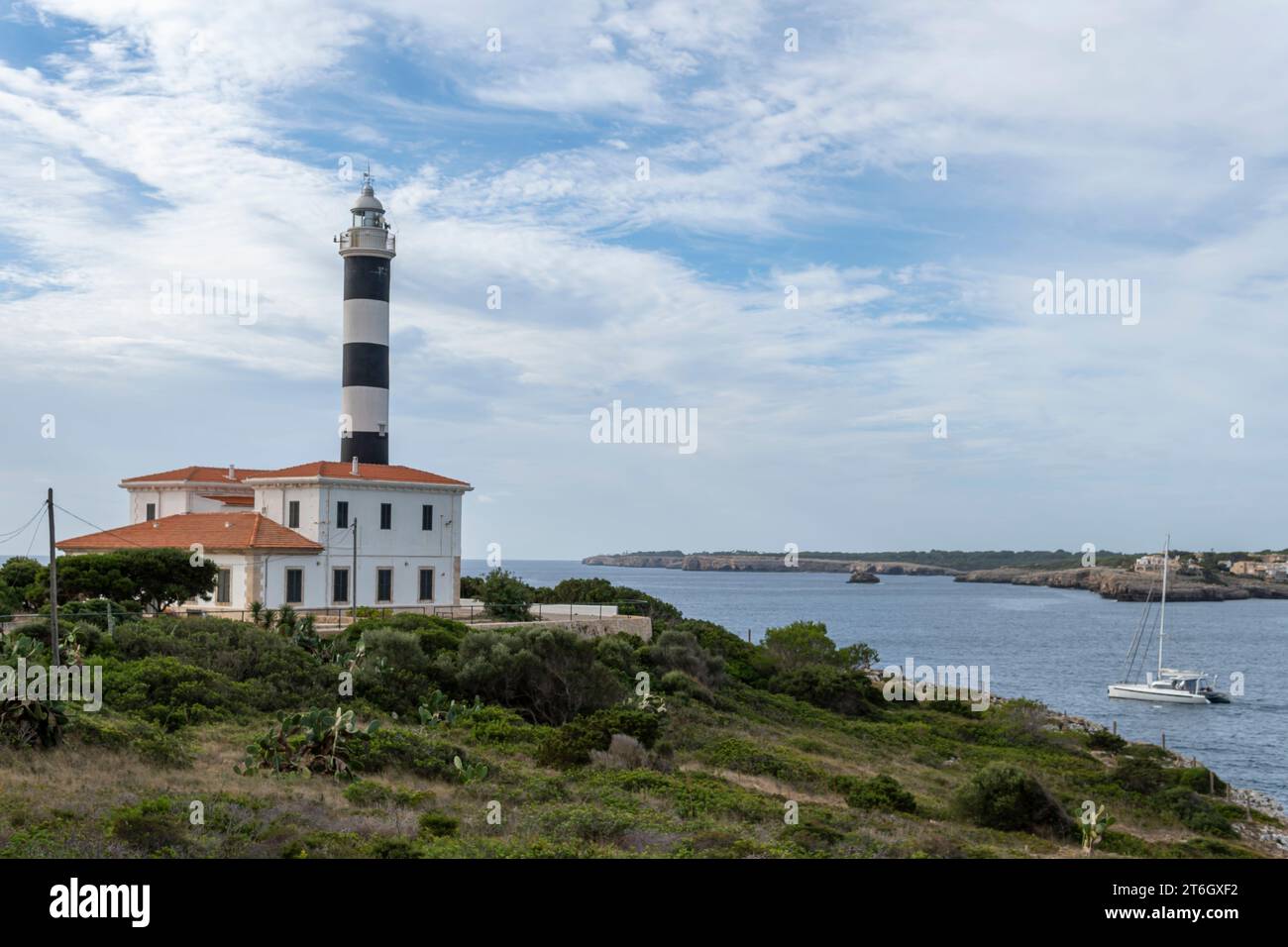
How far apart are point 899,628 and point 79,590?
8929 centimetres

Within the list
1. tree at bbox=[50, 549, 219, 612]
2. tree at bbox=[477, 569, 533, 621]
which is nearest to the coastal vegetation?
tree at bbox=[50, 549, 219, 612]

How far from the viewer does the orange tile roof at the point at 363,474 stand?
37.1m

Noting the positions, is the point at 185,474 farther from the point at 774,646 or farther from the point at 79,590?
the point at 774,646

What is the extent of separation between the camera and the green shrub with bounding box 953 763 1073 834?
19625 millimetres

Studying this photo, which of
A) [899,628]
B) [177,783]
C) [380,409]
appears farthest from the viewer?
[899,628]

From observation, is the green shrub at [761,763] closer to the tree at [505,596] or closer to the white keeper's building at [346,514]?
the tree at [505,596]

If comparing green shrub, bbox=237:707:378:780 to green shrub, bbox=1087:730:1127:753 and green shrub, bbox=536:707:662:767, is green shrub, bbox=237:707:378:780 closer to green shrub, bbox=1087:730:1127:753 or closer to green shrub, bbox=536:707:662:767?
green shrub, bbox=536:707:662:767

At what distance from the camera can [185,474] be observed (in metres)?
42.8

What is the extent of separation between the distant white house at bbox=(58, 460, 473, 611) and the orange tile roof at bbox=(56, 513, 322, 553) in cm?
3

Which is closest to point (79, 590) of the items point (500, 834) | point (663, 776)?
point (663, 776)

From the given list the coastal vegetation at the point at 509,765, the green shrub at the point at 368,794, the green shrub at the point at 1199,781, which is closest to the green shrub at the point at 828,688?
the coastal vegetation at the point at 509,765

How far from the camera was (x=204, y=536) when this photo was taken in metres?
35.5

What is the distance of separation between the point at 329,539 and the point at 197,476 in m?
9.57

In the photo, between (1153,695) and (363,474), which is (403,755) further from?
(1153,695)
